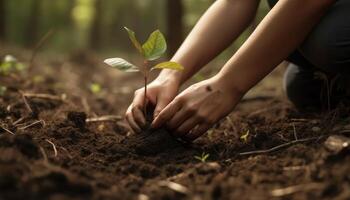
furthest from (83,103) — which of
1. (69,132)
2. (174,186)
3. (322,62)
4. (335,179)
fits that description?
(335,179)

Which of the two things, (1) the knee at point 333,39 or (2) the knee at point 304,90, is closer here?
(1) the knee at point 333,39

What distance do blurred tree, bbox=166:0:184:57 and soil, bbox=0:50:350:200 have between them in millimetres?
3188

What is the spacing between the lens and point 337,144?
1.49m

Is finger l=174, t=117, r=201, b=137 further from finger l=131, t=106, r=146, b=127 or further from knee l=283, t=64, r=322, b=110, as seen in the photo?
knee l=283, t=64, r=322, b=110

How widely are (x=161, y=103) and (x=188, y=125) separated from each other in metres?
0.22

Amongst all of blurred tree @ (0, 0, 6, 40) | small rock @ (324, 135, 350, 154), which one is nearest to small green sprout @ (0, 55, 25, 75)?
small rock @ (324, 135, 350, 154)

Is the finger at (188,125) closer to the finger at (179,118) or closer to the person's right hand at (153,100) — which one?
the finger at (179,118)

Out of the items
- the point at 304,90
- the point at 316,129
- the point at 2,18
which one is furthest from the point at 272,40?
the point at 2,18

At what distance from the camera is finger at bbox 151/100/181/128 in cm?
174

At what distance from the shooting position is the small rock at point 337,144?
1.46 meters

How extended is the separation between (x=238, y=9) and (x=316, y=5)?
613mm

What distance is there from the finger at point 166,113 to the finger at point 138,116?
0.23 ft

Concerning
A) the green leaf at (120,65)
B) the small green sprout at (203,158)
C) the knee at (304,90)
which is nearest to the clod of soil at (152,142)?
the small green sprout at (203,158)

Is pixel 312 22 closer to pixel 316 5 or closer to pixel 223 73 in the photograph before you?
pixel 316 5
